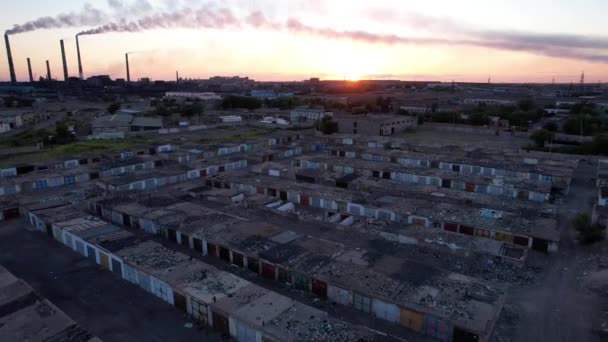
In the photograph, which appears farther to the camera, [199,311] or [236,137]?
[236,137]

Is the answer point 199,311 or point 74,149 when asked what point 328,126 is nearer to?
point 74,149

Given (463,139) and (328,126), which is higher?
(328,126)

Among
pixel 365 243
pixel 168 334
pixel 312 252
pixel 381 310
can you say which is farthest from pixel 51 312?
pixel 365 243

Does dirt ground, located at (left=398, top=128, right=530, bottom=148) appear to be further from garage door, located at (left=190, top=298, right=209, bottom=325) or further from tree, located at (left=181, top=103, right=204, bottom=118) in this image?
tree, located at (left=181, top=103, right=204, bottom=118)

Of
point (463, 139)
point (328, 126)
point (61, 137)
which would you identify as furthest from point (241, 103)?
point (463, 139)

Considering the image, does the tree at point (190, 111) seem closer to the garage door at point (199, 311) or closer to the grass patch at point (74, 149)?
the grass patch at point (74, 149)

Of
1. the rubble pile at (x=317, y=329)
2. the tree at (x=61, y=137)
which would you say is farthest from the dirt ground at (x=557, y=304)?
the tree at (x=61, y=137)

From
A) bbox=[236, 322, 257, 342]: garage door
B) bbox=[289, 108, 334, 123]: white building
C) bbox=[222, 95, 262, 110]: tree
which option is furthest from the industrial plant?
bbox=[222, 95, 262, 110]: tree

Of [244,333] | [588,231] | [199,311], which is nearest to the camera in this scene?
[244,333]

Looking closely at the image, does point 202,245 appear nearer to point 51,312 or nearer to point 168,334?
point 168,334
